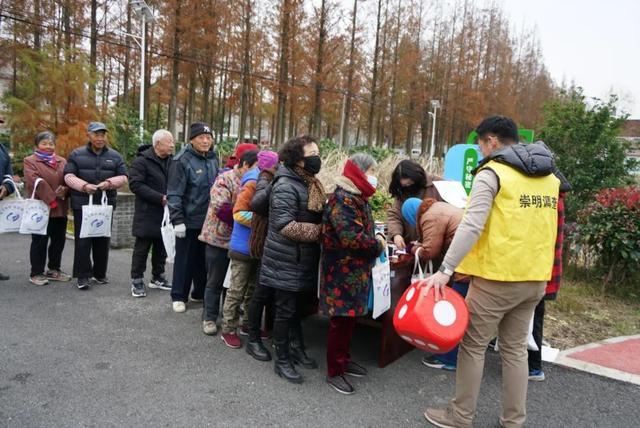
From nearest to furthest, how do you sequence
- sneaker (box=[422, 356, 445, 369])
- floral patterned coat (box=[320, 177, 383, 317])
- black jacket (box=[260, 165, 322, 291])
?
floral patterned coat (box=[320, 177, 383, 317]) < black jacket (box=[260, 165, 322, 291]) < sneaker (box=[422, 356, 445, 369])

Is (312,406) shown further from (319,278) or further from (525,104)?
(525,104)

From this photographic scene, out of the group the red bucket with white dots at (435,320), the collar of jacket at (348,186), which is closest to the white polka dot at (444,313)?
the red bucket with white dots at (435,320)

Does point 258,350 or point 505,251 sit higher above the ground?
point 505,251

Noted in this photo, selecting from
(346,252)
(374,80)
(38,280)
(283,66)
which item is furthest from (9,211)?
(374,80)

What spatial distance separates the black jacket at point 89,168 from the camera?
4859 millimetres

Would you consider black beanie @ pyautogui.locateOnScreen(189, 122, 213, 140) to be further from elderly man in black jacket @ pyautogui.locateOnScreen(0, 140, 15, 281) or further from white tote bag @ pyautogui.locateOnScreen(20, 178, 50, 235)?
elderly man in black jacket @ pyautogui.locateOnScreen(0, 140, 15, 281)

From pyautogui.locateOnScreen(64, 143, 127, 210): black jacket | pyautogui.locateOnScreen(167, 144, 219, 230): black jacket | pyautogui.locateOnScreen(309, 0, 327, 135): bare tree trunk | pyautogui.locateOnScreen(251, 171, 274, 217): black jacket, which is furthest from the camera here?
pyautogui.locateOnScreen(309, 0, 327, 135): bare tree trunk

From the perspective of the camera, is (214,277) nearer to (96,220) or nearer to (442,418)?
(96,220)

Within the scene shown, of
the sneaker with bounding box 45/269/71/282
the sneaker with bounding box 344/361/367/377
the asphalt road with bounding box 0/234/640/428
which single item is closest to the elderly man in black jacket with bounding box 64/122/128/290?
the sneaker with bounding box 45/269/71/282

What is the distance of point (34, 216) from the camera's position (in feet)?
15.9

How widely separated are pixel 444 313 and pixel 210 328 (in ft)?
7.54

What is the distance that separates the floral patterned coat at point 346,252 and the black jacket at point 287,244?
150 millimetres

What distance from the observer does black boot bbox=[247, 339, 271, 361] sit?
350 cm

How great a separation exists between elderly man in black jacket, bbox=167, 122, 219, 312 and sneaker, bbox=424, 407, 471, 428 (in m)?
2.56
